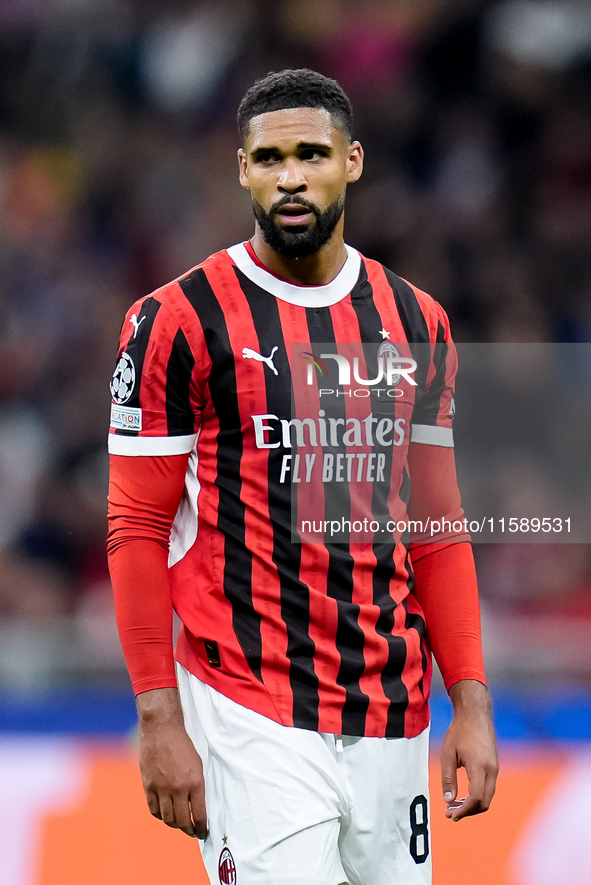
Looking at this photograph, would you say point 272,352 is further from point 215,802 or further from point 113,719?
point 113,719

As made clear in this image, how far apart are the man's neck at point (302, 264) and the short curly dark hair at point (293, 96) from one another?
0.21 meters

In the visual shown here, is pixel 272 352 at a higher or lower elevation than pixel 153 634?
higher

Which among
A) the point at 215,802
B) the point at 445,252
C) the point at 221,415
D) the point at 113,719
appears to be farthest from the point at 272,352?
the point at 445,252

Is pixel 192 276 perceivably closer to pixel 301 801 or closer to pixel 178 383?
pixel 178 383

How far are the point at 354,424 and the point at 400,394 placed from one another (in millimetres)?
123

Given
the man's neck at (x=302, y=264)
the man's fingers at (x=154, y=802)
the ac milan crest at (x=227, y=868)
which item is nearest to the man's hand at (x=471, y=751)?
the ac milan crest at (x=227, y=868)

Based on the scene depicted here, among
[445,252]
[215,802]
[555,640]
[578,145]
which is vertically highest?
[578,145]

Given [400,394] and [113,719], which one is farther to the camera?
[113,719]

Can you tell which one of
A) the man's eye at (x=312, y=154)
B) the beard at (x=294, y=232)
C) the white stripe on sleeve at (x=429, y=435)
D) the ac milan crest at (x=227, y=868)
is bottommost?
the ac milan crest at (x=227, y=868)

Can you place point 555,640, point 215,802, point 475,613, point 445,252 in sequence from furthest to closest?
point 445,252 → point 555,640 → point 475,613 → point 215,802

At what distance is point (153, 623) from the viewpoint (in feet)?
6.06

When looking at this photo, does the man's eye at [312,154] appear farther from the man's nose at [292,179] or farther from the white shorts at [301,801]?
the white shorts at [301,801]

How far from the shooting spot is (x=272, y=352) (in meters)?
1.93

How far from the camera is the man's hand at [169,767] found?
5.84 feet
